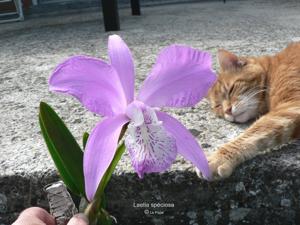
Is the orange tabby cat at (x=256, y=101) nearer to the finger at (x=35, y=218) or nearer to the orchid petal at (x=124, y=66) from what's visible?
the finger at (x=35, y=218)

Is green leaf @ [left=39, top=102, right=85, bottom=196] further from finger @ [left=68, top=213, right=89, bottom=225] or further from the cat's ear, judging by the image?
the cat's ear

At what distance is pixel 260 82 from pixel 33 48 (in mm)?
1747

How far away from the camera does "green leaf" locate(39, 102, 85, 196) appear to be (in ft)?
2.72

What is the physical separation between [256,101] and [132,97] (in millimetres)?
1357

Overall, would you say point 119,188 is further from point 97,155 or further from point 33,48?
point 33,48

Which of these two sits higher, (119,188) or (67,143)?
(67,143)

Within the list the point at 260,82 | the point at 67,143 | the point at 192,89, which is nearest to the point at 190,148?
the point at 192,89

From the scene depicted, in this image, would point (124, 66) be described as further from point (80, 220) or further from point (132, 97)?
point (80, 220)

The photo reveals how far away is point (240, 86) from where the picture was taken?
6.57 ft

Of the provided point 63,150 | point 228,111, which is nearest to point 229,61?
point 228,111

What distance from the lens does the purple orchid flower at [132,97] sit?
2.04 feet

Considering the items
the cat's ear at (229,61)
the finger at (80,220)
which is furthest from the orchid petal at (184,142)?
the cat's ear at (229,61)

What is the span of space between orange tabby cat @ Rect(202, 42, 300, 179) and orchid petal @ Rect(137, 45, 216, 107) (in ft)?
1.89

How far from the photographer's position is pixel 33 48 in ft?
10.2
